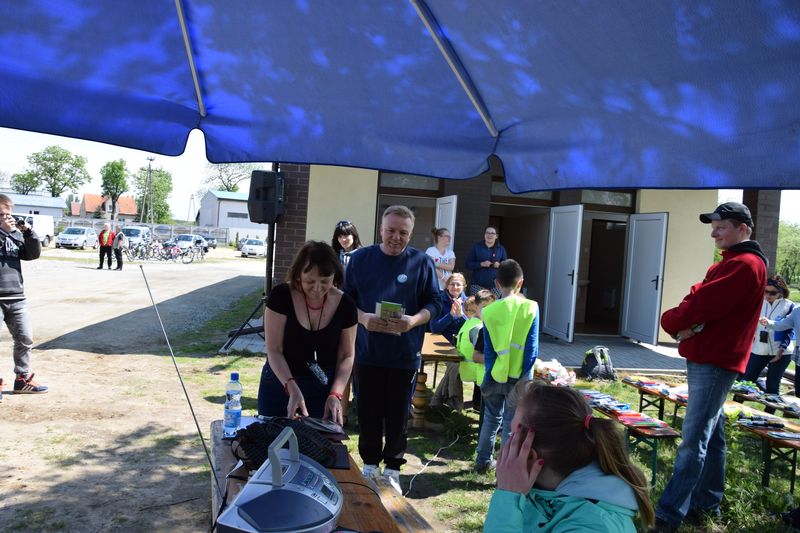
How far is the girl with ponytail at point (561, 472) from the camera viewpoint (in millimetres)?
1562

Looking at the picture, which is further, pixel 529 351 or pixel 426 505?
pixel 529 351

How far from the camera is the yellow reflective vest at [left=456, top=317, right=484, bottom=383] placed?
5314mm

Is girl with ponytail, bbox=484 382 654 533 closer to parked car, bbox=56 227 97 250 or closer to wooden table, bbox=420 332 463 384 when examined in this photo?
wooden table, bbox=420 332 463 384

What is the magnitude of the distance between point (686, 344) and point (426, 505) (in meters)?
2.02

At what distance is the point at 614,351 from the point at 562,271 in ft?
5.63

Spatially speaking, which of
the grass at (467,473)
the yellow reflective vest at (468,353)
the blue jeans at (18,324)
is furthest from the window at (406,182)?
the blue jeans at (18,324)

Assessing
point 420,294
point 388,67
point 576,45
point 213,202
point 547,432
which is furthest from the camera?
point 213,202

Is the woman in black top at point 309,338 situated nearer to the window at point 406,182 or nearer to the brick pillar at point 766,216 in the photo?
the window at point 406,182

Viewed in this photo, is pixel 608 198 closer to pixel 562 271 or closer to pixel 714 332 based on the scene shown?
pixel 562 271

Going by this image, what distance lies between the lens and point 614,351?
1111cm

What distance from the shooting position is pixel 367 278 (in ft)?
12.7

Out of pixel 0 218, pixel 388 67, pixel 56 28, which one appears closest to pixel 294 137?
pixel 388 67

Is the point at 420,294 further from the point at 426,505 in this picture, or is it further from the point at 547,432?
the point at 547,432

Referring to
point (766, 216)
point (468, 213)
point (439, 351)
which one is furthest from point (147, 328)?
point (766, 216)
